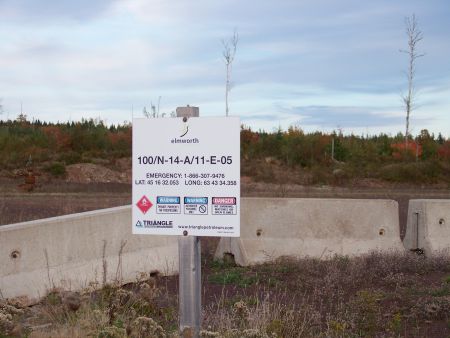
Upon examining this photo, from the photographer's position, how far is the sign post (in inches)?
207

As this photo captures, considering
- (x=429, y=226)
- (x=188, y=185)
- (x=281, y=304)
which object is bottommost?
(x=281, y=304)

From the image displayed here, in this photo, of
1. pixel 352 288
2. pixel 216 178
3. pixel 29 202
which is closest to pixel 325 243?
pixel 352 288

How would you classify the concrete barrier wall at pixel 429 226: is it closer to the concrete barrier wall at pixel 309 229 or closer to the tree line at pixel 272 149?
the concrete barrier wall at pixel 309 229

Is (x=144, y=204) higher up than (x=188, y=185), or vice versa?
(x=188, y=185)

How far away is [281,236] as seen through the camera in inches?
455

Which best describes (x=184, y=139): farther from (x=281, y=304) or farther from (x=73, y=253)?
(x=73, y=253)

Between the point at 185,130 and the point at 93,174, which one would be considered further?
the point at 93,174

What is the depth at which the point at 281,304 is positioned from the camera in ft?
26.9

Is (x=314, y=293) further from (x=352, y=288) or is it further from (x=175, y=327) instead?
(x=175, y=327)

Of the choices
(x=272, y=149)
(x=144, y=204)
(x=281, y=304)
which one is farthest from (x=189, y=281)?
(x=272, y=149)

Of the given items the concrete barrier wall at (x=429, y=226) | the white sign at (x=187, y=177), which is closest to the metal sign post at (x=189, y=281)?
the white sign at (x=187, y=177)

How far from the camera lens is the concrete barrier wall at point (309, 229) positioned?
11.4m

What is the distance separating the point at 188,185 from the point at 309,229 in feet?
21.7

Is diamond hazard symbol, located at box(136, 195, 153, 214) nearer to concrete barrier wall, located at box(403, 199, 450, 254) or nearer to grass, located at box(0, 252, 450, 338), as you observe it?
grass, located at box(0, 252, 450, 338)
